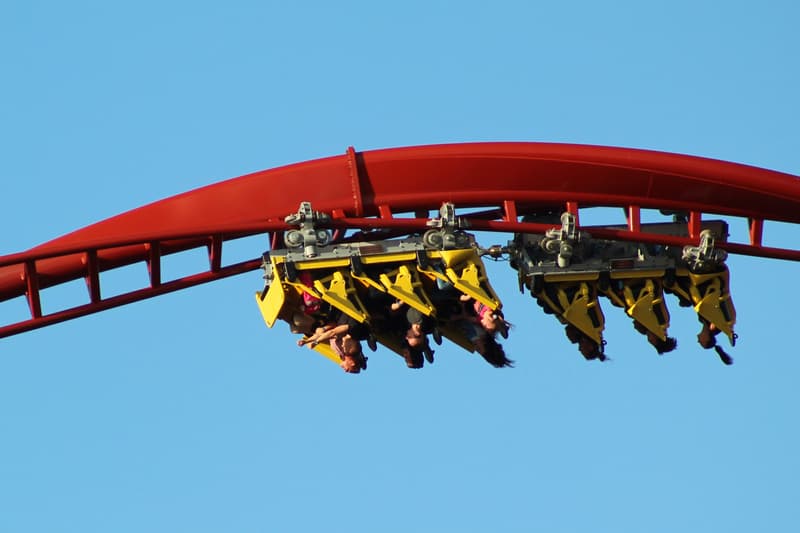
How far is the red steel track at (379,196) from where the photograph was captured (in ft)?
96.8

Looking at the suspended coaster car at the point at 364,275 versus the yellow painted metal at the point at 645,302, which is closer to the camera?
the suspended coaster car at the point at 364,275

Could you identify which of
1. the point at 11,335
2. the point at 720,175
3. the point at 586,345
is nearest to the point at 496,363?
the point at 586,345

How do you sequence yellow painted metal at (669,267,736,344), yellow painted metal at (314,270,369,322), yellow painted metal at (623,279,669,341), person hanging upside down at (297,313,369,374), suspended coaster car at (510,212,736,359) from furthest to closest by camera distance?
yellow painted metal at (669,267,736,344) → yellow painted metal at (623,279,669,341) → suspended coaster car at (510,212,736,359) → person hanging upside down at (297,313,369,374) → yellow painted metal at (314,270,369,322)

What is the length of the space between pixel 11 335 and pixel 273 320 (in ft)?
10.1

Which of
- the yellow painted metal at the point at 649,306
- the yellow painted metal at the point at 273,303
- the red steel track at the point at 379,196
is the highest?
the red steel track at the point at 379,196

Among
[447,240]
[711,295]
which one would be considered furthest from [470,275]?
[711,295]

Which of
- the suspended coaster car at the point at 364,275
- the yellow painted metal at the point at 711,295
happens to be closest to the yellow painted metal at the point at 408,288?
the suspended coaster car at the point at 364,275

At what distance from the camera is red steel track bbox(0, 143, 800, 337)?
96.8 ft

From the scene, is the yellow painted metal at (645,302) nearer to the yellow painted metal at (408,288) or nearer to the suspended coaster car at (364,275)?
the suspended coaster car at (364,275)

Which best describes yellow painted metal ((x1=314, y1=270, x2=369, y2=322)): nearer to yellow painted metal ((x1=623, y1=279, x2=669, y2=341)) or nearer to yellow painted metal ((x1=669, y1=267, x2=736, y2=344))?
yellow painted metal ((x1=623, y1=279, x2=669, y2=341))

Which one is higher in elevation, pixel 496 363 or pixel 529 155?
pixel 529 155

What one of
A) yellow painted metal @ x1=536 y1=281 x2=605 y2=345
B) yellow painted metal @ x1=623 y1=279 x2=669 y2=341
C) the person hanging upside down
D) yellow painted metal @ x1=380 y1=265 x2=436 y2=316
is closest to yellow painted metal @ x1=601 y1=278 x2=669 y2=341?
yellow painted metal @ x1=623 y1=279 x2=669 y2=341

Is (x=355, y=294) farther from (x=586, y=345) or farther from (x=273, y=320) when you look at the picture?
(x=586, y=345)

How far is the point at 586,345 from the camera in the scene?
3014cm
